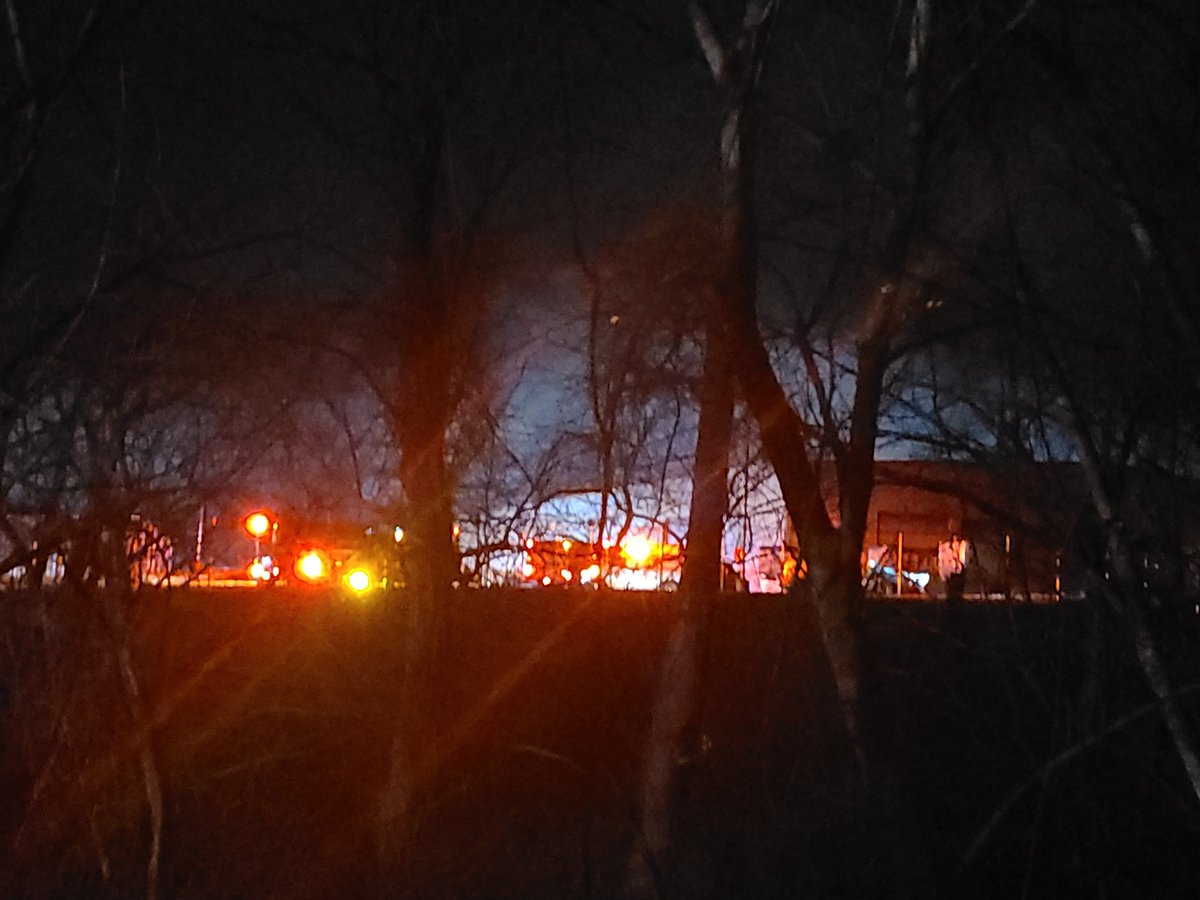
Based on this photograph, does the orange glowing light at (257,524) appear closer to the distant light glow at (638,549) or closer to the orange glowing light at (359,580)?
the orange glowing light at (359,580)

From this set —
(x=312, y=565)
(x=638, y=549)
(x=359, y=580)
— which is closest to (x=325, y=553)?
(x=312, y=565)

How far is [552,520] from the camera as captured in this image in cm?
1016

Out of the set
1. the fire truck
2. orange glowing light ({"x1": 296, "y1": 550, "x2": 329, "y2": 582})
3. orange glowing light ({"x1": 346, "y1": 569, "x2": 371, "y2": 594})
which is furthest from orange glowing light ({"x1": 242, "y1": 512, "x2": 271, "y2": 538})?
orange glowing light ({"x1": 296, "y1": 550, "x2": 329, "y2": 582})

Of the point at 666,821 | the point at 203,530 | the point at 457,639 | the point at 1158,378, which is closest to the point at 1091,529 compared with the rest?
the point at 1158,378

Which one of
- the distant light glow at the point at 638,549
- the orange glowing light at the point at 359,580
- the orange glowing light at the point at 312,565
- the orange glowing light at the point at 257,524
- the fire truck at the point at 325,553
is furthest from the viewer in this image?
the orange glowing light at the point at 312,565

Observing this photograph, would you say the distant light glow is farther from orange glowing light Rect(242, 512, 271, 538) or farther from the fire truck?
orange glowing light Rect(242, 512, 271, 538)

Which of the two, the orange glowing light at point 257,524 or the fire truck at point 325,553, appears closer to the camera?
the fire truck at point 325,553

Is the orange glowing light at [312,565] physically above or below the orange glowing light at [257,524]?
below

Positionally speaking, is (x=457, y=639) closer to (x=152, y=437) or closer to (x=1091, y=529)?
(x=152, y=437)

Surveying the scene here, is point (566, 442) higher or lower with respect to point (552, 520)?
higher

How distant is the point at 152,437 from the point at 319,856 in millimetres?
4083

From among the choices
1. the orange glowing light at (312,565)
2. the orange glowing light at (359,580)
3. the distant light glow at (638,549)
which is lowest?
the orange glowing light at (359,580)

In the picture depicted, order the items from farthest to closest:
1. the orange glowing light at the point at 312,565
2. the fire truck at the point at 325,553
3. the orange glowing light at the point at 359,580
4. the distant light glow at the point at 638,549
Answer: the orange glowing light at the point at 312,565 < the distant light glow at the point at 638,549 < the orange glowing light at the point at 359,580 < the fire truck at the point at 325,553

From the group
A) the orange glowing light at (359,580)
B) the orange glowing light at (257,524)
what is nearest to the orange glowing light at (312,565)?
the orange glowing light at (359,580)
